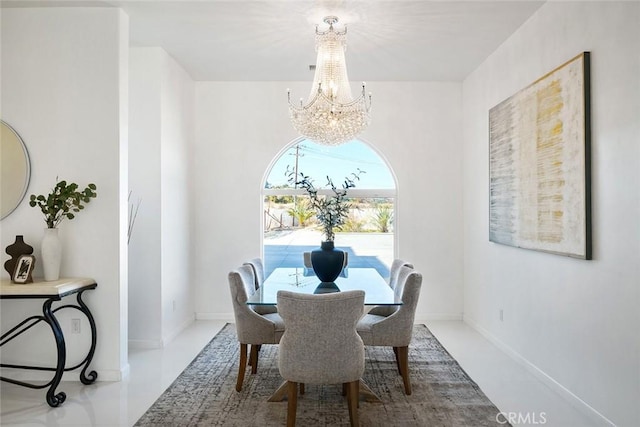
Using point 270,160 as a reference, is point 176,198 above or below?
below

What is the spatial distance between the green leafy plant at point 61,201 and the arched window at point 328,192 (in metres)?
2.52

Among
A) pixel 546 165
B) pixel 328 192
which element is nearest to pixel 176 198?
pixel 328 192

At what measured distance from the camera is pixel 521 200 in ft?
12.2

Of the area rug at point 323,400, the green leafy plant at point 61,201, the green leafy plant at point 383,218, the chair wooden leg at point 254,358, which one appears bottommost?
the area rug at point 323,400

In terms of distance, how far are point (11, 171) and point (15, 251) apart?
0.64 metres

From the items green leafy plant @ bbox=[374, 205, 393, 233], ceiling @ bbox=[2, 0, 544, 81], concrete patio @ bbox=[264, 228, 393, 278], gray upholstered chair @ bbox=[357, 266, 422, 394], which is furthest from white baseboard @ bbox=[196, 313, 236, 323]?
ceiling @ bbox=[2, 0, 544, 81]

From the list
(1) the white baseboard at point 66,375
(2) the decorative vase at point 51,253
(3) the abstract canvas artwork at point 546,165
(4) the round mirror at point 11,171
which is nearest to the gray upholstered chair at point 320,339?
(3) the abstract canvas artwork at point 546,165

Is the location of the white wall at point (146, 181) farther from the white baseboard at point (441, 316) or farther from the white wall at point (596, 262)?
the white wall at point (596, 262)

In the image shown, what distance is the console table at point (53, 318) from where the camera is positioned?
2.98 metres

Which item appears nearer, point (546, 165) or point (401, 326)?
point (401, 326)

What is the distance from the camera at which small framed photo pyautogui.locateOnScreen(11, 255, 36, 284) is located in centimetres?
312

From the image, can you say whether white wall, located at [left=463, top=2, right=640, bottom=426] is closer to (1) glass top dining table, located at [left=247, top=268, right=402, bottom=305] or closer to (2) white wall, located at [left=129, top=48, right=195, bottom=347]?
(1) glass top dining table, located at [left=247, top=268, right=402, bottom=305]

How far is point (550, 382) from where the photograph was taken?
10.7 feet

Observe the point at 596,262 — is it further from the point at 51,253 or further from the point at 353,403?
the point at 51,253
